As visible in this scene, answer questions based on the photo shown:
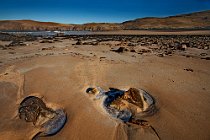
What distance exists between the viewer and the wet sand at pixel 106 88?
11.3 feet

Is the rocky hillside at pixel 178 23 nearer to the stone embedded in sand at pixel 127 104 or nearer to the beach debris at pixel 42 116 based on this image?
the stone embedded in sand at pixel 127 104

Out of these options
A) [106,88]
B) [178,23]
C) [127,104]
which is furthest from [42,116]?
[178,23]

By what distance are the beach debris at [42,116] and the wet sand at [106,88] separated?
115 mm

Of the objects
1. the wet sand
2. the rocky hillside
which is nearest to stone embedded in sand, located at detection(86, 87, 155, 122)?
the wet sand

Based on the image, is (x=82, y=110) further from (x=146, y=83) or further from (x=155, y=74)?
(x=155, y=74)

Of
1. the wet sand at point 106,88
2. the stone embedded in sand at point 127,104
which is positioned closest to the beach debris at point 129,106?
the stone embedded in sand at point 127,104

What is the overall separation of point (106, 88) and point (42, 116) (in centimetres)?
202

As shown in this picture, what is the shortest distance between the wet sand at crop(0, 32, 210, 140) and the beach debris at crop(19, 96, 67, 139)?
115mm

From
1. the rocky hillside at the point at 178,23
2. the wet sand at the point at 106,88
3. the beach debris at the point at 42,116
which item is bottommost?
the beach debris at the point at 42,116

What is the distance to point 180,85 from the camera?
5707 mm

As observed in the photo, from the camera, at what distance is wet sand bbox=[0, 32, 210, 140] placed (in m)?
3.45

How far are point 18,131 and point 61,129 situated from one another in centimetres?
80

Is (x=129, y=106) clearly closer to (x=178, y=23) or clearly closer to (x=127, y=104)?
(x=127, y=104)

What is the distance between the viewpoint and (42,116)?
153 inches
